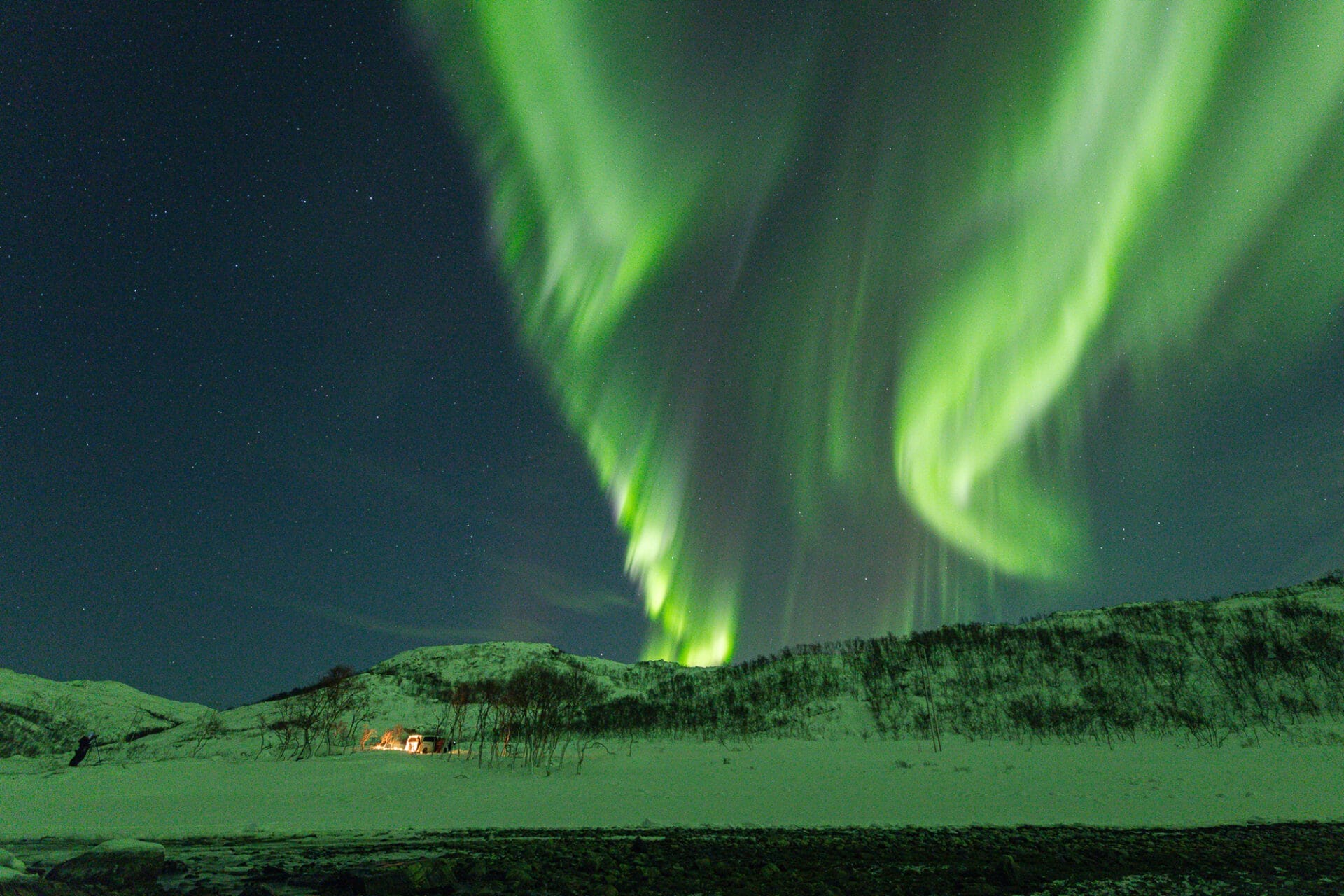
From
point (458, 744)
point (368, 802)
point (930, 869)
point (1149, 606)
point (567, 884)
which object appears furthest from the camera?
point (1149, 606)

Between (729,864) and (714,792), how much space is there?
10.2 metres

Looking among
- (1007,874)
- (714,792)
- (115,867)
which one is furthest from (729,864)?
(714,792)

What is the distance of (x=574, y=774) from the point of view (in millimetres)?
24859

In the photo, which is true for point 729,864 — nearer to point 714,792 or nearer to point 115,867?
point 115,867

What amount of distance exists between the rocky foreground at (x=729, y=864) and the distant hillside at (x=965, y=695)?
15.6m

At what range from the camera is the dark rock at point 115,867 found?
30.0ft

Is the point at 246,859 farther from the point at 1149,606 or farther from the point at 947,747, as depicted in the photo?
the point at 1149,606

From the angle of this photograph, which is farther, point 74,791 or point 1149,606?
point 1149,606

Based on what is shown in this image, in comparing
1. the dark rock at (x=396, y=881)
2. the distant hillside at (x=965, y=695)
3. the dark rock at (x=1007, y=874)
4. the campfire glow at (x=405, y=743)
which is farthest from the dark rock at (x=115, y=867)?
the campfire glow at (x=405, y=743)

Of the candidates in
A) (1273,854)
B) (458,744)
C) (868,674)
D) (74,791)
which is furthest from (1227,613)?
(74,791)

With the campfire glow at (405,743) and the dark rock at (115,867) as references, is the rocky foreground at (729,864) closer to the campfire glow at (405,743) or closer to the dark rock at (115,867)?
the dark rock at (115,867)

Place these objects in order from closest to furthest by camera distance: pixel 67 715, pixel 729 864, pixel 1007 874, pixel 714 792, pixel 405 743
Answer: pixel 1007 874
pixel 729 864
pixel 714 792
pixel 405 743
pixel 67 715

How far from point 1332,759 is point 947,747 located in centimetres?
1291

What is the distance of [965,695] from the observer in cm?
3994
